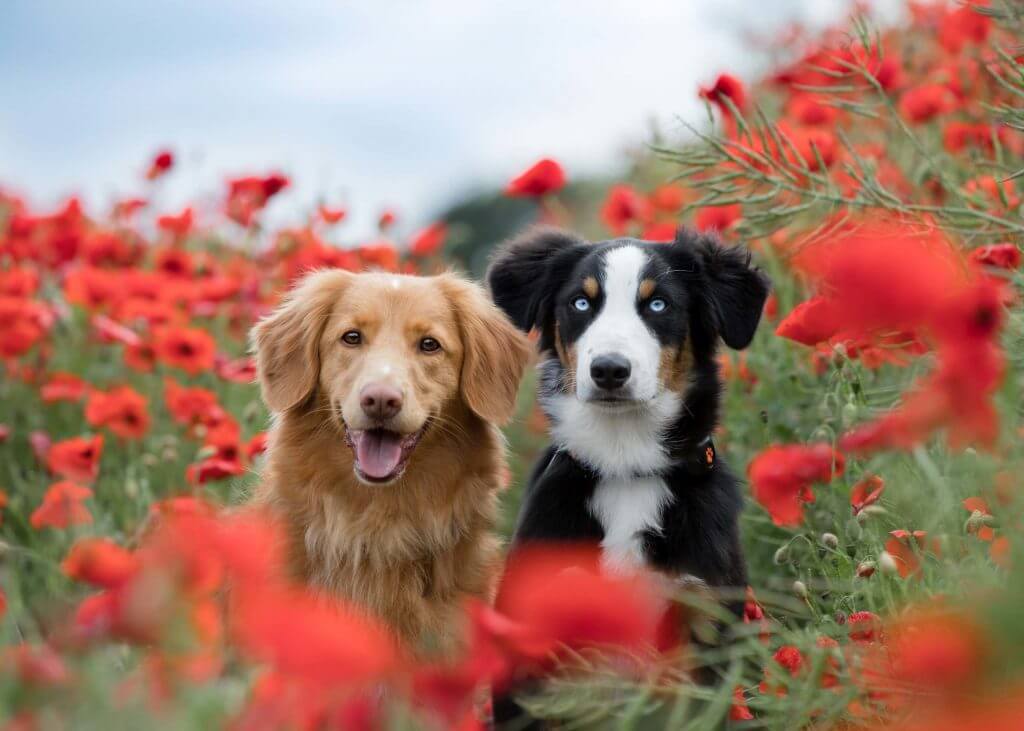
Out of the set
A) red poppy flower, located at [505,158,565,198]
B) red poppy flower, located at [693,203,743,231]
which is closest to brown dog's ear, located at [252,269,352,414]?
red poppy flower, located at [505,158,565,198]

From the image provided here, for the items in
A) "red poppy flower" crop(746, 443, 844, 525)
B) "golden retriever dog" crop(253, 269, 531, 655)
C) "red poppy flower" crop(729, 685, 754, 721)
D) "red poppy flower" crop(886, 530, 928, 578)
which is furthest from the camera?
"golden retriever dog" crop(253, 269, 531, 655)

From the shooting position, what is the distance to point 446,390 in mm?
3477

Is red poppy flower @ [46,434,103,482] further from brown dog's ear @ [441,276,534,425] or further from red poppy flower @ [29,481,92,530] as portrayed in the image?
brown dog's ear @ [441,276,534,425]

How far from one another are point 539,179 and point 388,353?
1434mm

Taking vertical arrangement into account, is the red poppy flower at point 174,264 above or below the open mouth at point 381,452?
above

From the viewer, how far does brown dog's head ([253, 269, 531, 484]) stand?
328cm

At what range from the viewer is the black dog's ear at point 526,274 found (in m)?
3.67

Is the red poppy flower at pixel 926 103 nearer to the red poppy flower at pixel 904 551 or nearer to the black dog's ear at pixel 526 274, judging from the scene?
the black dog's ear at pixel 526 274

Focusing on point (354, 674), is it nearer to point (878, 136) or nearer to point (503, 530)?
point (503, 530)

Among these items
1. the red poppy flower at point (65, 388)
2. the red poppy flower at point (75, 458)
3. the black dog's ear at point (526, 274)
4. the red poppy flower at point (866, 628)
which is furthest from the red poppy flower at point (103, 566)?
the red poppy flower at point (65, 388)

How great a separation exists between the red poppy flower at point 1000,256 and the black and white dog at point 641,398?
2.27 ft

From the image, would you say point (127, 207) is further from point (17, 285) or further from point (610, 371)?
point (610, 371)

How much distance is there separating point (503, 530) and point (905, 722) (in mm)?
3341

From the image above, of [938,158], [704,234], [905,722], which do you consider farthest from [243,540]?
[938,158]
